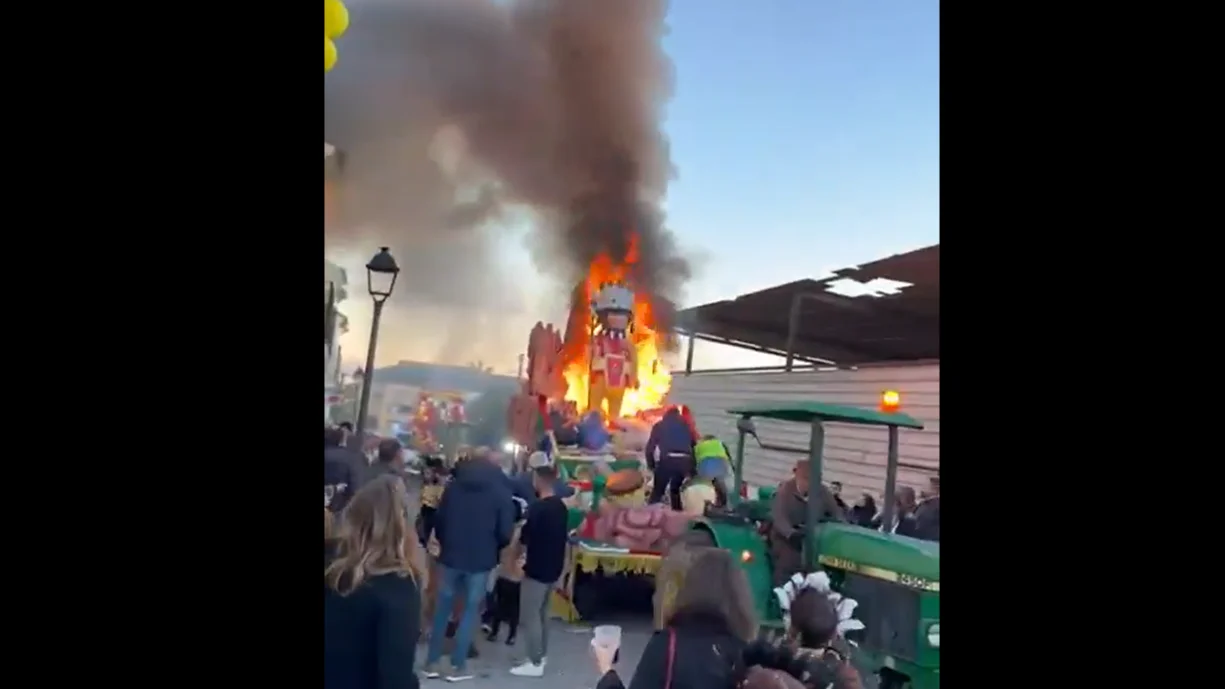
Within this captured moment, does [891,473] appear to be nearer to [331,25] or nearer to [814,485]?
[814,485]

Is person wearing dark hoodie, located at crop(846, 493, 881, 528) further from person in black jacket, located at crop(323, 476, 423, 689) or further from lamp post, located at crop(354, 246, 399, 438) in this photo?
lamp post, located at crop(354, 246, 399, 438)

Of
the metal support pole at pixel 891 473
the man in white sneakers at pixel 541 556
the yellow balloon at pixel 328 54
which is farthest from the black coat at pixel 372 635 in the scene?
the yellow balloon at pixel 328 54

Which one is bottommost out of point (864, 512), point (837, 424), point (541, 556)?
point (541, 556)

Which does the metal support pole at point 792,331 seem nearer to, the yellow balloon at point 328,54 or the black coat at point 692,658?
the black coat at point 692,658

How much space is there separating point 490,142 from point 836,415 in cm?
133

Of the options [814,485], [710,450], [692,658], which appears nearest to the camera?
[692,658]

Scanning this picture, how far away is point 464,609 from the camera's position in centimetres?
262

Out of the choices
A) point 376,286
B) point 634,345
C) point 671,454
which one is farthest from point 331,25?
point 671,454

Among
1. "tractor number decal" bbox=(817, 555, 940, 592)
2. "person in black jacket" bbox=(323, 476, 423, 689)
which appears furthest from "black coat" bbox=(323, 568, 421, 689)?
"tractor number decal" bbox=(817, 555, 940, 592)

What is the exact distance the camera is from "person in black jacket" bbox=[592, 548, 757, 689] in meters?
2.36

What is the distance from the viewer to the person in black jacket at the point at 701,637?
2355 millimetres
